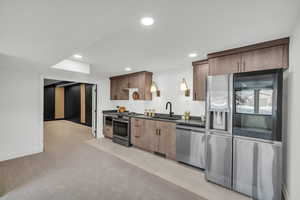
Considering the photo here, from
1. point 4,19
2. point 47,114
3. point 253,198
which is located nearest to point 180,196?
point 253,198

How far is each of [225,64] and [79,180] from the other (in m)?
3.41

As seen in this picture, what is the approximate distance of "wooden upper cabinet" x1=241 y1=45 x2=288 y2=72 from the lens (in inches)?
80.0

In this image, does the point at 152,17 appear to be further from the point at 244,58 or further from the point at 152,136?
the point at 152,136

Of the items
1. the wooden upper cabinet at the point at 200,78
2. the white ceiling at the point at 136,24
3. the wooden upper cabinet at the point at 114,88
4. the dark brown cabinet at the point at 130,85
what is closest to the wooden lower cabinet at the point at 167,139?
the wooden upper cabinet at the point at 200,78

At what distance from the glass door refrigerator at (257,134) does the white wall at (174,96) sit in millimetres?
1333

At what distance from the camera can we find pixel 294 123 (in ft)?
5.41

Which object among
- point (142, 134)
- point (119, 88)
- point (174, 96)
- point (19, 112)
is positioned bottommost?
point (142, 134)

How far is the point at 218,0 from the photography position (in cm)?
121

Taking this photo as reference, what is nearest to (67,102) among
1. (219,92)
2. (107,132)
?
(107,132)

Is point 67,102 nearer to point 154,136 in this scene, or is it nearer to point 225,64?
point 154,136

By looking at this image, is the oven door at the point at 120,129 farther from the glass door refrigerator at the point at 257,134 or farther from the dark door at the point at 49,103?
the dark door at the point at 49,103

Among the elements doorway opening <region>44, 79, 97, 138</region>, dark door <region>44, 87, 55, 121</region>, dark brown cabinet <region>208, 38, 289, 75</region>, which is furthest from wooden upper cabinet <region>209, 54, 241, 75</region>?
dark door <region>44, 87, 55, 121</region>

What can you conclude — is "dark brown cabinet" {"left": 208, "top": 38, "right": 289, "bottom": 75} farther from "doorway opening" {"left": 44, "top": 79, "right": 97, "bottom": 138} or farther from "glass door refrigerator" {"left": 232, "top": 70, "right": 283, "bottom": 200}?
"doorway opening" {"left": 44, "top": 79, "right": 97, "bottom": 138}

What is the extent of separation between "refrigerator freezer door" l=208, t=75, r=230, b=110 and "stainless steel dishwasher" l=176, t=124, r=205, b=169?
0.63 m
